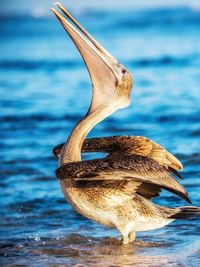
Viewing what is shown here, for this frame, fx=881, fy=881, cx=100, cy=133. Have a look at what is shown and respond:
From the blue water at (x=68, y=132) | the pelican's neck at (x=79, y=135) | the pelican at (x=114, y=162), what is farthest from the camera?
the blue water at (x=68, y=132)

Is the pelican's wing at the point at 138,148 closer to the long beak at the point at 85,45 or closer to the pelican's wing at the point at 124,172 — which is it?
the pelican's wing at the point at 124,172

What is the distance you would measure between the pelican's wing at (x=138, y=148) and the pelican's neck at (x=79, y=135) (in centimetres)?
26

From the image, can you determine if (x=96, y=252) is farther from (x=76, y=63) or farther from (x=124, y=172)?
(x=76, y=63)

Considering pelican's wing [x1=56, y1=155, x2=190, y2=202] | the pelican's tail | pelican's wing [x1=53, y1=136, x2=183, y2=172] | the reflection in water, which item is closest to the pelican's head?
pelican's wing [x1=53, y1=136, x2=183, y2=172]

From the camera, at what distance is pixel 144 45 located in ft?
84.2

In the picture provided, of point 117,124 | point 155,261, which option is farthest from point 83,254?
point 117,124

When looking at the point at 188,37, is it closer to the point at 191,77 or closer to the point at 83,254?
the point at 191,77

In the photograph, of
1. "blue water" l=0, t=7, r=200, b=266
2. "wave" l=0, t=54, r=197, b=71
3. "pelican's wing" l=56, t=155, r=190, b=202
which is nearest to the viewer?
"pelican's wing" l=56, t=155, r=190, b=202

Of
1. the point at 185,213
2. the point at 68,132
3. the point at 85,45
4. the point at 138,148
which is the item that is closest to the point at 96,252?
the point at 185,213

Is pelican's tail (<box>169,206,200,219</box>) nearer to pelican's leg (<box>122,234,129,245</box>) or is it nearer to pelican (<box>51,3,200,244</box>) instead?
pelican (<box>51,3,200,244</box>)

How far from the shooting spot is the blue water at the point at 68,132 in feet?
20.4

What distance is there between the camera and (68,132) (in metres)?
11.7

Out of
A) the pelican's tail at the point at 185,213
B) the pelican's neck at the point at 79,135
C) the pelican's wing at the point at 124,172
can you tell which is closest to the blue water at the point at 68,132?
the pelican's tail at the point at 185,213

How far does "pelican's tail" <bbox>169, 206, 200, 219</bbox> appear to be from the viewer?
6.07m
